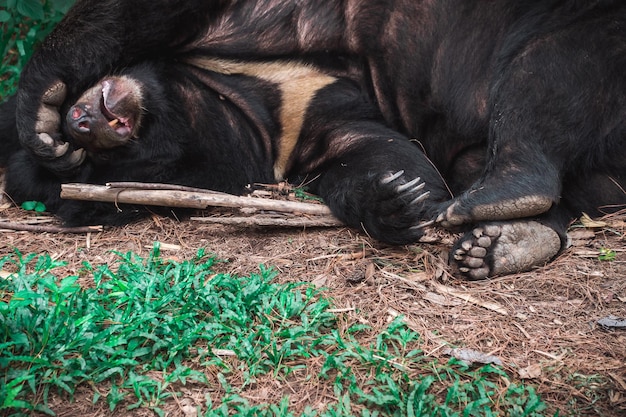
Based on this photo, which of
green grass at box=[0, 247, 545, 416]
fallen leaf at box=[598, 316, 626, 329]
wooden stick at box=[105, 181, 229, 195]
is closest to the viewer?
green grass at box=[0, 247, 545, 416]

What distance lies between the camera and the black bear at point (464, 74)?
3295mm

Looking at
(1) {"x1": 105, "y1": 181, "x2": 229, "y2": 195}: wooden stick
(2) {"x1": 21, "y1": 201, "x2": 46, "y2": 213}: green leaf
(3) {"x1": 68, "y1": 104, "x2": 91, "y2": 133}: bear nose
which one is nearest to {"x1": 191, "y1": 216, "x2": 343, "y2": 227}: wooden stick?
(1) {"x1": 105, "y1": 181, "x2": 229, "y2": 195}: wooden stick

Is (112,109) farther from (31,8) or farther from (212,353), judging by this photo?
(212,353)

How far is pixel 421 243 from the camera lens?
3.50m

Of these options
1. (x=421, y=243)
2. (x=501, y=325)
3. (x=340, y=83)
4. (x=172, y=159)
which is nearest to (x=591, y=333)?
(x=501, y=325)

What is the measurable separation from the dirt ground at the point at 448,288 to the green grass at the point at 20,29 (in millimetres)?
1529

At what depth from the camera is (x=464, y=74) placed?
3719mm

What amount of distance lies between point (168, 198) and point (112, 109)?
59cm

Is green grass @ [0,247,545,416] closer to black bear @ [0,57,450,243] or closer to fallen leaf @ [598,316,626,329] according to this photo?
fallen leaf @ [598,316,626,329]

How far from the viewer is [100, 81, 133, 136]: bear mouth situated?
3.78m

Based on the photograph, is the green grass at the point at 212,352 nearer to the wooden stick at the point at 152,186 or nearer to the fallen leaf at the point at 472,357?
the fallen leaf at the point at 472,357

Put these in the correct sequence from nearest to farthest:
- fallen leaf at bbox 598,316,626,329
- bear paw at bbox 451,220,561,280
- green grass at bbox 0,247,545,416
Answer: green grass at bbox 0,247,545,416, fallen leaf at bbox 598,316,626,329, bear paw at bbox 451,220,561,280

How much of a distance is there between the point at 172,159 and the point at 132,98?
0.38 meters

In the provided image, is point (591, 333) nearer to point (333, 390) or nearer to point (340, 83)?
point (333, 390)
